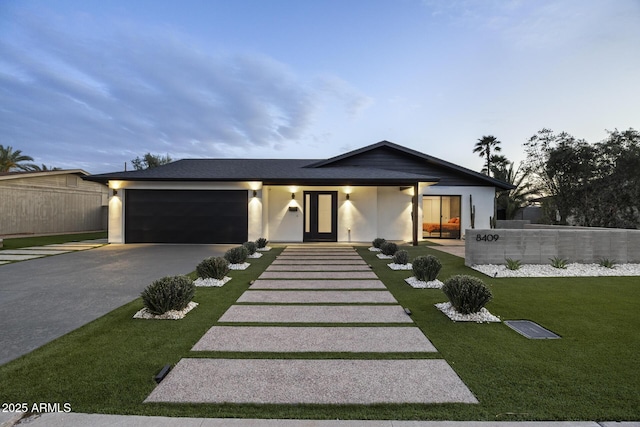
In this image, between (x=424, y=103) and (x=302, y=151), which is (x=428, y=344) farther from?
(x=302, y=151)

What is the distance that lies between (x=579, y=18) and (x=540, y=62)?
241 centimetres

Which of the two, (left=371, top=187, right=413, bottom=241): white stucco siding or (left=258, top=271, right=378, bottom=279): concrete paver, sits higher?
(left=371, top=187, right=413, bottom=241): white stucco siding

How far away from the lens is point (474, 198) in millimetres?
15938

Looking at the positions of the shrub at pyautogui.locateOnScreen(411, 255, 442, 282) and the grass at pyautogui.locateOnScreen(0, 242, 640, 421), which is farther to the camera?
the shrub at pyautogui.locateOnScreen(411, 255, 442, 282)

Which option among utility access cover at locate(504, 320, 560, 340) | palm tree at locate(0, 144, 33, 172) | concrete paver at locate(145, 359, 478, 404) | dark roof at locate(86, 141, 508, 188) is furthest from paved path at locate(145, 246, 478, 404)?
palm tree at locate(0, 144, 33, 172)

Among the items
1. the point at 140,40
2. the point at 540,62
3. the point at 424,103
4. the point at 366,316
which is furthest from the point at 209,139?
the point at 366,316

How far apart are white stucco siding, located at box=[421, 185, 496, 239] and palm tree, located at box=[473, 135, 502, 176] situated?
60.0ft

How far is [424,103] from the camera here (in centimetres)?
1755

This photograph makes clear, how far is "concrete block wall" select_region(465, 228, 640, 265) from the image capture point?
320 inches

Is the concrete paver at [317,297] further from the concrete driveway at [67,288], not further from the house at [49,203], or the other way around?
the house at [49,203]

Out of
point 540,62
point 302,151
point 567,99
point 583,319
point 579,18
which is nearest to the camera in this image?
point 583,319

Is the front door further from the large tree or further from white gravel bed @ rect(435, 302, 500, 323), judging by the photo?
the large tree

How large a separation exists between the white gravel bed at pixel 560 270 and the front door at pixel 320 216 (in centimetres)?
752

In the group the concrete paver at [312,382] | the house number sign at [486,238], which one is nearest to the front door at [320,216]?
the house number sign at [486,238]
